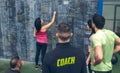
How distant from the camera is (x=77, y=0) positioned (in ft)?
29.3

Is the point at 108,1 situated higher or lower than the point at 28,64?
higher

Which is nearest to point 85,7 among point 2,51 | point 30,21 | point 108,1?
point 30,21

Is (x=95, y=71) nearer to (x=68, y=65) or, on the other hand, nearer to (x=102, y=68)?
(x=102, y=68)

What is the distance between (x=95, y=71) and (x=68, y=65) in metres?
1.16

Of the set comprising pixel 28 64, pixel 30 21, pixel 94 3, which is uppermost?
pixel 94 3

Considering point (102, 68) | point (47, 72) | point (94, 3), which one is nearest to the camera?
point (47, 72)

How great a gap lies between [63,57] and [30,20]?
563 cm

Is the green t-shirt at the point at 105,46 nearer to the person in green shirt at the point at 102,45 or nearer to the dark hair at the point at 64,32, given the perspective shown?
the person in green shirt at the point at 102,45

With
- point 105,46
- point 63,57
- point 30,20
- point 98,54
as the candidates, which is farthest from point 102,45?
point 30,20

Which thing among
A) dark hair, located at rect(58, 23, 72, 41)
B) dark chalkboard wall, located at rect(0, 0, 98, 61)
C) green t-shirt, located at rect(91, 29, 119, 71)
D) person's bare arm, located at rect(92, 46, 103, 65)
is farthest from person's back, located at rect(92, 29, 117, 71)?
dark chalkboard wall, located at rect(0, 0, 98, 61)

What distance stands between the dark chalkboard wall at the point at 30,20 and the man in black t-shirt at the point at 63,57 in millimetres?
4853

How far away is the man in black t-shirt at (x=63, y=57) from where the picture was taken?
3976 mm

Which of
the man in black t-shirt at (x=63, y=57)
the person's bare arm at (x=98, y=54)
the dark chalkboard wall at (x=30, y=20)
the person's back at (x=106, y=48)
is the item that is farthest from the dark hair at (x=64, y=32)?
the dark chalkboard wall at (x=30, y=20)

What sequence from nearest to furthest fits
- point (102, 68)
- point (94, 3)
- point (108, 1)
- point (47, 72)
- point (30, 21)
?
1. point (47, 72)
2. point (102, 68)
3. point (94, 3)
4. point (30, 21)
5. point (108, 1)
